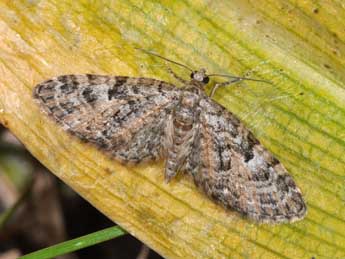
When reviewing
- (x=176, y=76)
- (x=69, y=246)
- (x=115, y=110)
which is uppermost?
(x=176, y=76)

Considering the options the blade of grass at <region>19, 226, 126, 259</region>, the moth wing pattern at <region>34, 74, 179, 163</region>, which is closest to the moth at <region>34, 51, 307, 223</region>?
the moth wing pattern at <region>34, 74, 179, 163</region>

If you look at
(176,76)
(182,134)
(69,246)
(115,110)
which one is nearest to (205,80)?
(176,76)

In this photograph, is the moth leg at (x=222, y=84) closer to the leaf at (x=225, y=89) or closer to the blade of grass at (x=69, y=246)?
the leaf at (x=225, y=89)

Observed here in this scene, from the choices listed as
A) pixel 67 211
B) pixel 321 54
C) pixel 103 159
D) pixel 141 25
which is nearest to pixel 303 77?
pixel 321 54

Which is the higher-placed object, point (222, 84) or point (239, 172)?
point (222, 84)

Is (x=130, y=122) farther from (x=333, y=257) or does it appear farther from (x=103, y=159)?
(x=333, y=257)

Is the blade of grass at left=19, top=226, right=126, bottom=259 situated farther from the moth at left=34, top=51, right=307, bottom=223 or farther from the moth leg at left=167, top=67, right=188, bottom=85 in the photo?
the moth leg at left=167, top=67, right=188, bottom=85

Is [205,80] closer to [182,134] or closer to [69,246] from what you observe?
[182,134]
